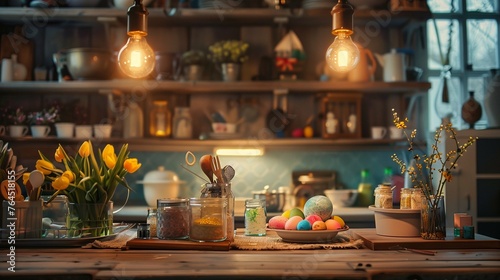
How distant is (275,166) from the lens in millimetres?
4199

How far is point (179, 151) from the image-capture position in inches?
164

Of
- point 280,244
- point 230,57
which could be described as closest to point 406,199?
point 280,244

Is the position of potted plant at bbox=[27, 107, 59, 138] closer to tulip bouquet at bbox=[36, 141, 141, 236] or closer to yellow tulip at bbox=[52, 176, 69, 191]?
tulip bouquet at bbox=[36, 141, 141, 236]

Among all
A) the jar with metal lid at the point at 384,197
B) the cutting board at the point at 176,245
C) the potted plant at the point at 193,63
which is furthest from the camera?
the potted plant at the point at 193,63

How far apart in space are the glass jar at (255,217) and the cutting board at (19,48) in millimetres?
2524

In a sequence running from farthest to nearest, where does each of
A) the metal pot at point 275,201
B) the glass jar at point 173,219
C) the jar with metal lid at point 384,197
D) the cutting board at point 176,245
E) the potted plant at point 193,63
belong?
the potted plant at point 193,63 → the metal pot at point 275,201 → the jar with metal lid at point 384,197 → the glass jar at point 173,219 → the cutting board at point 176,245

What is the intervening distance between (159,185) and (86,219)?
5.23 feet

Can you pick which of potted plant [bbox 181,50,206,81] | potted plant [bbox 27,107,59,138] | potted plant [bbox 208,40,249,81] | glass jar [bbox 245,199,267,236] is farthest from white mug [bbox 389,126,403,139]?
potted plant [bbox 27,107,59,138]

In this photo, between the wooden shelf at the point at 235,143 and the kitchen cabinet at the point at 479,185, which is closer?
the kitchen cabinet at the point at 479,185

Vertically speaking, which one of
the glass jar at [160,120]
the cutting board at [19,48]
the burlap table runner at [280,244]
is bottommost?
the burlap table runner at [280,244]

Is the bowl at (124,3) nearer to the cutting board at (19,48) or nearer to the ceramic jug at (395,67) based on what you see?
the cutting board at (19,48)

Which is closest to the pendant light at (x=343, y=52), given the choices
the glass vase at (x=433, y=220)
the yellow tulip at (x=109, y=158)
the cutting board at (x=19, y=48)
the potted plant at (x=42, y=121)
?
the glass vase at (x=433, y=220)

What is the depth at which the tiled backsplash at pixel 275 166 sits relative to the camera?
4.17 meters

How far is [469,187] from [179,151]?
2.06m
